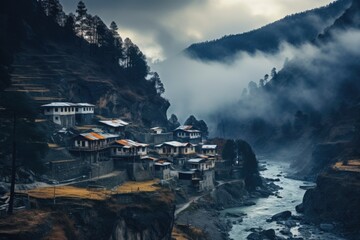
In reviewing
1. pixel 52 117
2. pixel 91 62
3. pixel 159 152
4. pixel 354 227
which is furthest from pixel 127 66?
pixel 354 227

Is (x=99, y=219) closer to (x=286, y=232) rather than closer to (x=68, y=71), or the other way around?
(x=286, y=232)

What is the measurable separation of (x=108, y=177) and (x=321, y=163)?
267ft

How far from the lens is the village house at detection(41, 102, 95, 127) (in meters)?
75.8

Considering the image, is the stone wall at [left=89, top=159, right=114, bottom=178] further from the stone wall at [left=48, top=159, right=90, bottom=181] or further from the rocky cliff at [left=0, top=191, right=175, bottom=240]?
the rocky cliff at [left=0, top=191, right=175, bottom=240]

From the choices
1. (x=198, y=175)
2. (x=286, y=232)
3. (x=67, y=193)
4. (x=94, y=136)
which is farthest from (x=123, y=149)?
(x=286, y=232)

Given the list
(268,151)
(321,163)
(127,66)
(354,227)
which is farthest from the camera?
(268,151)

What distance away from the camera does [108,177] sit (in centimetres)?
6688

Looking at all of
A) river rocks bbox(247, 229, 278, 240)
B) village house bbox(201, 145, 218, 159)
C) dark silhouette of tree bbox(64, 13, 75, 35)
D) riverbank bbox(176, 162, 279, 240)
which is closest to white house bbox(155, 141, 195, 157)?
riverbank bbox(176, 162, 279, 240)

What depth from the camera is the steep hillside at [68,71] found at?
3501 inches

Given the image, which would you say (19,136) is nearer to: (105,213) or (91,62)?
(105,213)

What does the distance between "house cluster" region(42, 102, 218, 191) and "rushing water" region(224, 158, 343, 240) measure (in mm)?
10156

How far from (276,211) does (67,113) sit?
42.4 m

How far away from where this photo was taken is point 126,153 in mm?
77000

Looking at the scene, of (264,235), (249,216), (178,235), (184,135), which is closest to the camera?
(178,235)
